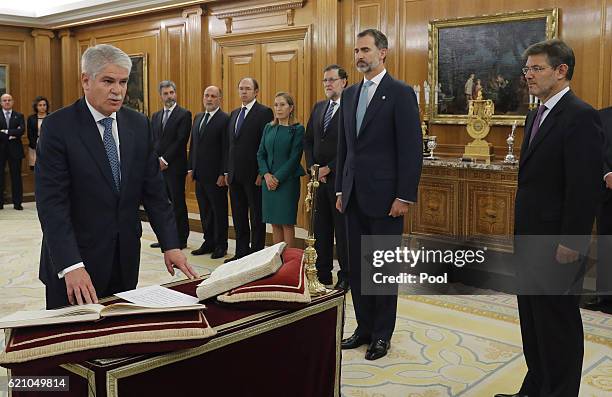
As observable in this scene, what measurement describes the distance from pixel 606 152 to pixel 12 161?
9.31 metres

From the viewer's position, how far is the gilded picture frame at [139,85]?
11078 mm

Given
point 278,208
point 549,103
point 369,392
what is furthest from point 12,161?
point 549,103

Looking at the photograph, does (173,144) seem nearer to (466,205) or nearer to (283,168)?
(283,168)

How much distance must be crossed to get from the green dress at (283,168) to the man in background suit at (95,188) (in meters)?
3.38

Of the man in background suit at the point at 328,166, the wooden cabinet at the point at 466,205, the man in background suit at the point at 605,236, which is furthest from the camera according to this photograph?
the wooden cabinet at the point at 466,205

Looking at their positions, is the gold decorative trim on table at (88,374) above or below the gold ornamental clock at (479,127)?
below

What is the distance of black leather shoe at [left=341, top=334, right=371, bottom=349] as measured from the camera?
168 inches

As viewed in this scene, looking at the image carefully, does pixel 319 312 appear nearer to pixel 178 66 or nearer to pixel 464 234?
pixel 464 234

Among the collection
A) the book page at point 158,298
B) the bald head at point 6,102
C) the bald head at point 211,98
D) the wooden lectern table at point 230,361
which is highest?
the bald head at point 6,102

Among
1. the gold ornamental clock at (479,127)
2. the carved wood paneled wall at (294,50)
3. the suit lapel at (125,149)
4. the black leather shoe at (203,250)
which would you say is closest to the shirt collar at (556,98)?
the suit lapel at (125,149)

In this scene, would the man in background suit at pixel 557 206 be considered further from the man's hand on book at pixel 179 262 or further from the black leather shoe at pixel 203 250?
the black leather shoe at pixel 203 250

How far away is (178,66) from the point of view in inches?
415

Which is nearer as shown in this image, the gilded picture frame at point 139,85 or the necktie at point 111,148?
the necktie at point 111,148

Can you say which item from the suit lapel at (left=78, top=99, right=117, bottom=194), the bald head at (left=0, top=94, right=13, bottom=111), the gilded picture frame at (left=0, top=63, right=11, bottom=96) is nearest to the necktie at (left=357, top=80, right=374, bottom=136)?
the suit lapel at (left=78, top=99, right=117, bottom=194)
